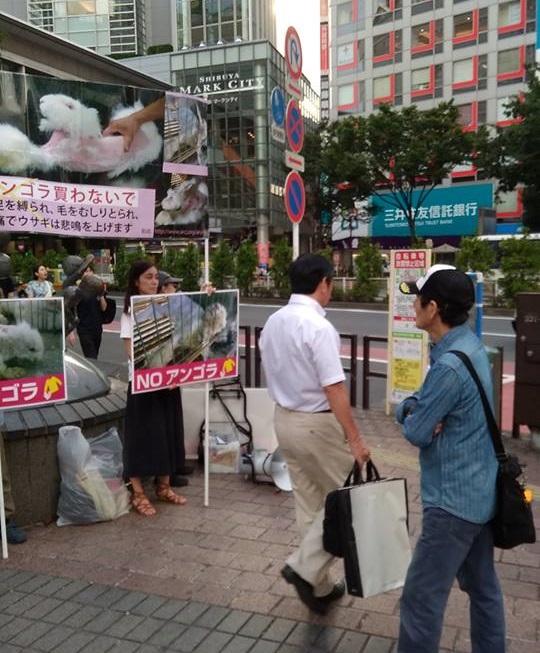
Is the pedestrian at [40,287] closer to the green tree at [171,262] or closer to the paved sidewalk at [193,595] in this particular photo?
the paved sidewalk at [193,595]

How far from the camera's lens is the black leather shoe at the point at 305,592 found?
2.94 metres

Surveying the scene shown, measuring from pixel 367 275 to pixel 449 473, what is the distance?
21.3 m

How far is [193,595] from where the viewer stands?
3.20 metres

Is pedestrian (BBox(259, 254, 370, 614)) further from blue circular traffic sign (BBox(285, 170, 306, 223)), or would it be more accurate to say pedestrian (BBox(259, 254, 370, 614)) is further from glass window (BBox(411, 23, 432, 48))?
glass window (BBox(411, 23, 432, 48))

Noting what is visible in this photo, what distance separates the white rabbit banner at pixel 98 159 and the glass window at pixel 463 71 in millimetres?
41887

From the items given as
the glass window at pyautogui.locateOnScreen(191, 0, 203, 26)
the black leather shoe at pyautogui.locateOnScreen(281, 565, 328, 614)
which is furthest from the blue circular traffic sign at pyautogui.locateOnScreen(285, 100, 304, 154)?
the glass window at pyautogui.locateOnScreen(191, 0, 203, 26)

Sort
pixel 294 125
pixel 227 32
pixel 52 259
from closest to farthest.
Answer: pixel 294 125 < pixel 52 259 < pixel 227 32

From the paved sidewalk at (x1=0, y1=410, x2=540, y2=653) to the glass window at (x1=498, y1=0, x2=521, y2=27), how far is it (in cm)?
4333

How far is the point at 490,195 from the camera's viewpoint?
39.3 meters

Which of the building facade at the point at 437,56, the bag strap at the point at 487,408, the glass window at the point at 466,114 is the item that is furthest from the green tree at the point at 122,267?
the bag strap at the point at 487,408

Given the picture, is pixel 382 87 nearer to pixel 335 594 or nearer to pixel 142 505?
pixel 142 505

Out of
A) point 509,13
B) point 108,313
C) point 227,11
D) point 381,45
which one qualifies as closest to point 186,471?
point 108,313

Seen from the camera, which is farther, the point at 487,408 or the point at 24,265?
the point at 24,265

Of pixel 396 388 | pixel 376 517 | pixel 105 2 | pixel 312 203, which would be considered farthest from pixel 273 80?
pixel 376 517
